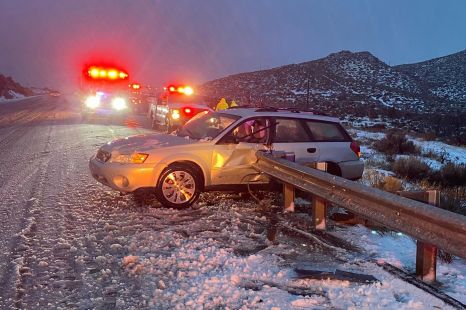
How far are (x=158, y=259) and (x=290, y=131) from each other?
161 inches

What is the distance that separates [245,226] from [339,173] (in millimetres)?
2550

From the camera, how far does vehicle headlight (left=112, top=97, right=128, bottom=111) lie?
28.2 metres

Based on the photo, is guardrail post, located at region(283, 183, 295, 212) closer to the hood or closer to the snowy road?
the snowy road

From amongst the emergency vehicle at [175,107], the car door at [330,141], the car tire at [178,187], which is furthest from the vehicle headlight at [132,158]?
the emergency vehicle at [175,107]

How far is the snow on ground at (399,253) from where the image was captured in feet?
16.6

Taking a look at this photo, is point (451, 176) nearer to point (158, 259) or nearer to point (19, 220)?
point (158, 259)

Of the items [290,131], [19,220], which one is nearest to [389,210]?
[290,131]

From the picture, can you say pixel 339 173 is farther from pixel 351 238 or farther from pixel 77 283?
pixel 77 283

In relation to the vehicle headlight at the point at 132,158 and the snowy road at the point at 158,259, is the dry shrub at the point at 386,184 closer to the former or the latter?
the snowy road at the point at 158,259

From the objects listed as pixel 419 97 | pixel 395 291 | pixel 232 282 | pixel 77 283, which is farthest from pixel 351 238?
pixel 419 97

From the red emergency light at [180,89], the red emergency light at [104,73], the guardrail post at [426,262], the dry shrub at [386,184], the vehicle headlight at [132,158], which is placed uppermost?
the red emergency light at [104,73]

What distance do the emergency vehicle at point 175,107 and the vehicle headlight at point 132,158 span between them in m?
11.5

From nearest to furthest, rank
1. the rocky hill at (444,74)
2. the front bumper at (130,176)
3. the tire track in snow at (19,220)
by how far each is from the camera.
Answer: the tire track in snow at (19,220), the front bumper at (130,176), the rocky hill at (444,74)

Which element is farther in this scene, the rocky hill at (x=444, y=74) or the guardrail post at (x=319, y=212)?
the rocky hill at (x=444, y=74)
